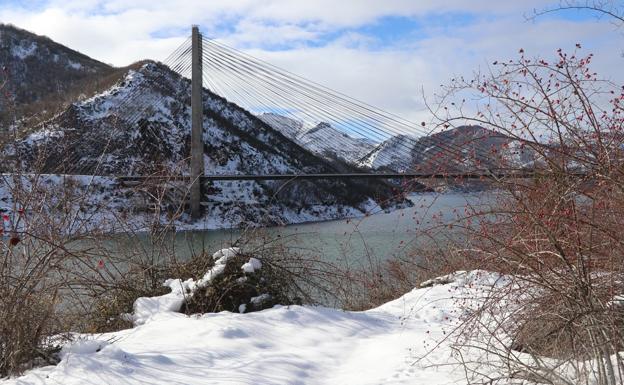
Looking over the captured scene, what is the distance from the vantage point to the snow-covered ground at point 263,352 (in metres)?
2.82

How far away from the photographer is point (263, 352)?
10.7 ft

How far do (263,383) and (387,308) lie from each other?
2380 millimetres

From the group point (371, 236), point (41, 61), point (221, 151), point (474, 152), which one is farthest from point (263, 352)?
point (41, 61)

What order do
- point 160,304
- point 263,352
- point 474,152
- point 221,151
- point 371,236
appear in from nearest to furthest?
point 474,152, point 263,352, point 160,304, point 371,236, point 221,151

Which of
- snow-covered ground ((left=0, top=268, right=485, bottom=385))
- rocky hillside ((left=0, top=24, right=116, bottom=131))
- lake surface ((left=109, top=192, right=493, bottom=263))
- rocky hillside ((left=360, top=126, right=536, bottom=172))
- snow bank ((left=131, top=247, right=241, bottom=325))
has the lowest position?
snow-covered ground ((left=0, top=268, right=485, bottom=385))

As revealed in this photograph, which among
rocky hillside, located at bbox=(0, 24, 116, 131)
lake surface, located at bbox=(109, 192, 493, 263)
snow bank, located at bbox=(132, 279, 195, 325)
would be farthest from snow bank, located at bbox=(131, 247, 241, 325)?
rocky hillside, located at bbox=(0, 24, 116, 131)

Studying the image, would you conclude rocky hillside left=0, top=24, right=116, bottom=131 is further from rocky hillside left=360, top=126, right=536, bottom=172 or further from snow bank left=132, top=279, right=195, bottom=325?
rocky hillside left=360, top=126, right=536, bottom=172

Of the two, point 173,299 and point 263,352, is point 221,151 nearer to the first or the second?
point 173,299

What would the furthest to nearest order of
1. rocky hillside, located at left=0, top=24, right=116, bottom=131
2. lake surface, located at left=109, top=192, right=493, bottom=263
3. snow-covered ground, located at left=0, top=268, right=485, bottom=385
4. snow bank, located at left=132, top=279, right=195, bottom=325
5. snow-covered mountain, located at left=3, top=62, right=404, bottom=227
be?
rocky hillside, located at left=0, top=24, right=116, bottom=131 < snow-covered mountain, located at left=3, top=62, right=404, bottom=227 < snow bank, located at left=132, top=279, right=195, bottom=325 < lake surface, located at left=109, top=192, right=493, bottom=263 < snow-covered ground, located at left=0, top=268, right=485, bottom=385

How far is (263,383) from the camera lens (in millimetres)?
2770

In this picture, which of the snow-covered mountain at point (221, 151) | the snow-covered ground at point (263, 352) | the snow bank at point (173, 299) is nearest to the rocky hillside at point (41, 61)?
the snow-covered mountain at point (221, 151)

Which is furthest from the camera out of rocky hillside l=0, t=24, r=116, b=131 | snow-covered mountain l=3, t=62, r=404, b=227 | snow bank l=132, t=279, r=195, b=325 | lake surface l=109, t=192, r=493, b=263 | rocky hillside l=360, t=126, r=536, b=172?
rocky hillside l=0, t=24, r=116, b=131

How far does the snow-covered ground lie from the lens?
9.25 feet

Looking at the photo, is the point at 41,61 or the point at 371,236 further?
the point at 41,61
